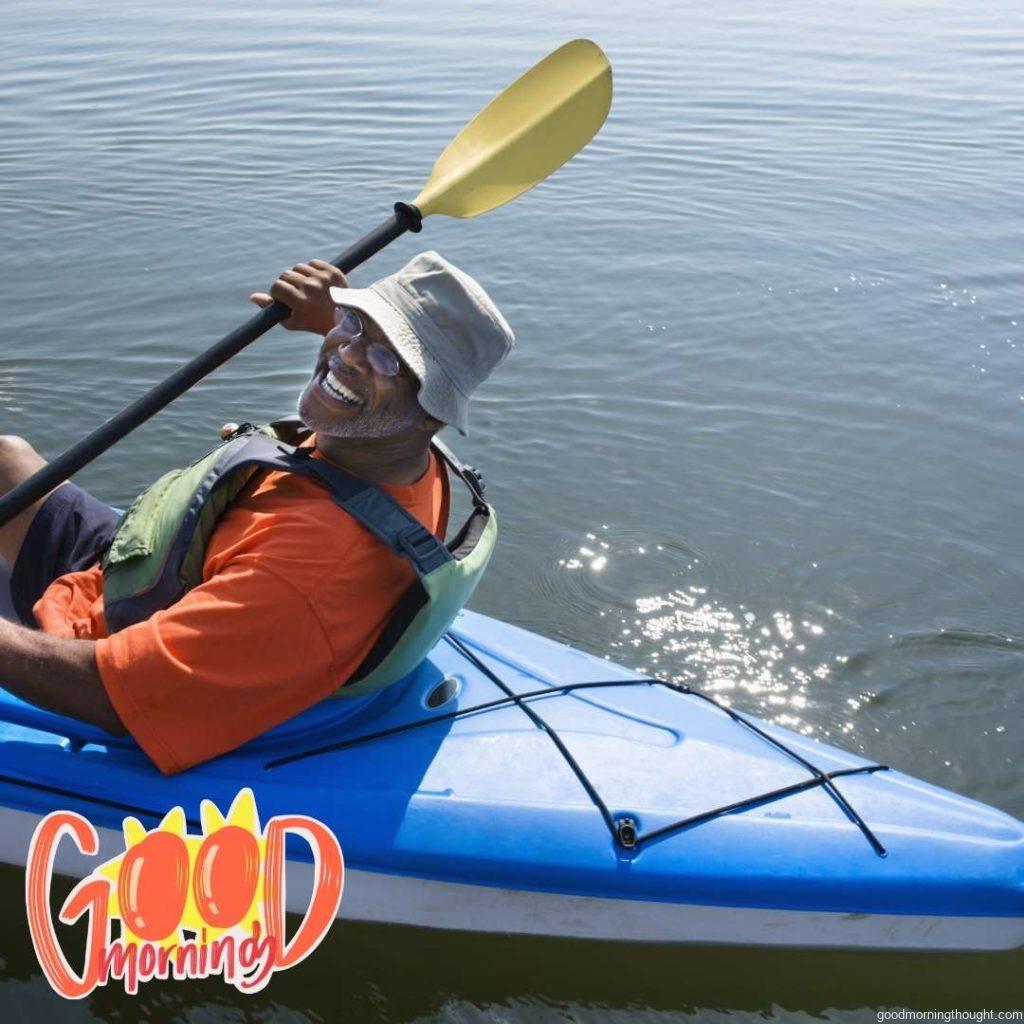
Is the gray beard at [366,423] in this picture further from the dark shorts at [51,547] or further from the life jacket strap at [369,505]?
the dark shorts at [51,547]

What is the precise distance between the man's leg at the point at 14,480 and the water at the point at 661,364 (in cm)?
80

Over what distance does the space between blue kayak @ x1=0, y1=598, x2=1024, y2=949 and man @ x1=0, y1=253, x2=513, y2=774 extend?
0.21 meters

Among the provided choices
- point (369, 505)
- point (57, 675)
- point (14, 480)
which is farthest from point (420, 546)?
point (14, 480)

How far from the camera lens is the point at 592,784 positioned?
279 cm

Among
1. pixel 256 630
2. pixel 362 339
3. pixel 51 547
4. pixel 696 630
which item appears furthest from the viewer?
pixel 696 630

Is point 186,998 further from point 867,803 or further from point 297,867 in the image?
point 867,803

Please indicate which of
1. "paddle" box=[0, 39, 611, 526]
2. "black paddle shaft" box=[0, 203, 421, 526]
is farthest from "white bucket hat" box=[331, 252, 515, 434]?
"paddle" box=[0, 39, 611, 526]

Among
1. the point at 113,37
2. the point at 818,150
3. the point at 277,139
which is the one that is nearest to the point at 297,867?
the point at 277,139

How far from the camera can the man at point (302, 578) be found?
2.31m

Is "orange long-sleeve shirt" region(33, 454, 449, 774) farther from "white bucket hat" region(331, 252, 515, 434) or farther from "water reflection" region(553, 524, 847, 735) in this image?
"water reflection" region(553, 524, 847, 735)

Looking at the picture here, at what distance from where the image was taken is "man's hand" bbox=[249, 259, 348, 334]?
2838 millimetres

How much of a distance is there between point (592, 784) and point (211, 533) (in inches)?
37.6

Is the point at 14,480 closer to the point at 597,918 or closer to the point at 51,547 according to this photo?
the point at 51,547

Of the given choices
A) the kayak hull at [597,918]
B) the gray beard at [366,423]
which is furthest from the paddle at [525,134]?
the kayak hull at [597,918]
